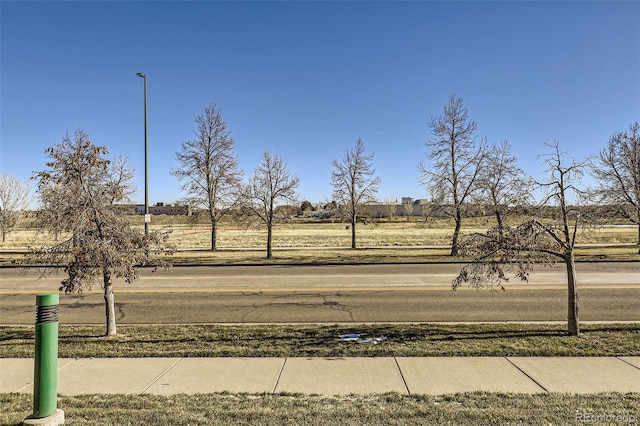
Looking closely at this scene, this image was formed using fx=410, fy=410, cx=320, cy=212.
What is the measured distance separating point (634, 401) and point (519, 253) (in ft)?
9.70

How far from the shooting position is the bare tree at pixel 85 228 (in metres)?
7.34

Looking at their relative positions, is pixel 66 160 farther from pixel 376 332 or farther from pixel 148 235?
pixel 376 332

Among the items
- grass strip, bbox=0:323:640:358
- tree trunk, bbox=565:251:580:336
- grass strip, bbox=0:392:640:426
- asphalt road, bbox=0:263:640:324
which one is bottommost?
asphalt road, bbox=0:263:640:324

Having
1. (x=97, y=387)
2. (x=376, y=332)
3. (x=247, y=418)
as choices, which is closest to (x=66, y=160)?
(x=97, y=387)

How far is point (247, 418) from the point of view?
413 cm

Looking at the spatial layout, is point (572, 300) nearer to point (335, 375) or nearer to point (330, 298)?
point (335, 375)

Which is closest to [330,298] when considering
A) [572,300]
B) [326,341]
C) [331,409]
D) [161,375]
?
[326,341]

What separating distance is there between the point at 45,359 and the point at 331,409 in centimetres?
291

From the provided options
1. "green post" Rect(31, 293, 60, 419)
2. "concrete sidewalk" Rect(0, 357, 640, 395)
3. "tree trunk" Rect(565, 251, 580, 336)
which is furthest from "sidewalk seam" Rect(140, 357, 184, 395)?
"tree trunk" Rect(565, 251, 580, 336)

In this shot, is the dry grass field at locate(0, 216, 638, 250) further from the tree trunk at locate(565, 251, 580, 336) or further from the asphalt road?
the asphalt road

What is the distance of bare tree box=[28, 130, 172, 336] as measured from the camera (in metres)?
7.34

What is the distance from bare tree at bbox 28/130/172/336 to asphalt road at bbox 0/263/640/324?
2.68 metres

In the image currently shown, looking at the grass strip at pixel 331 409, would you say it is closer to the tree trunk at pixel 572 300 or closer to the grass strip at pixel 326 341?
the grass strip at pixel 326 341

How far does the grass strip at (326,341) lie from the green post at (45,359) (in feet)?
9.32
